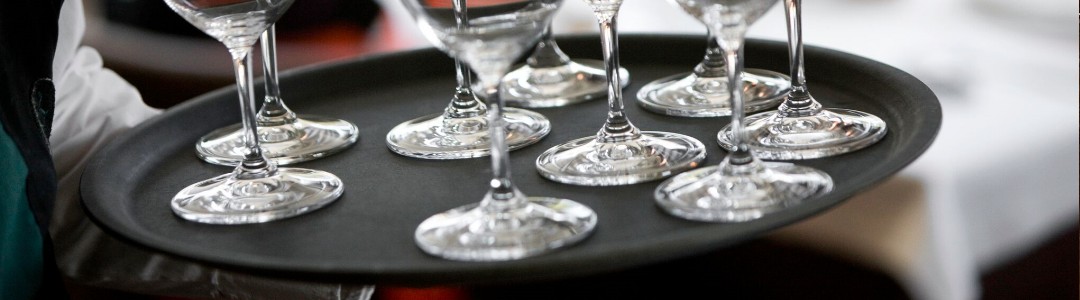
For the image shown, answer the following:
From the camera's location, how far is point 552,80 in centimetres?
75

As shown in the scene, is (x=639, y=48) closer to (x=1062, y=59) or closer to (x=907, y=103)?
(x=907, y=103)

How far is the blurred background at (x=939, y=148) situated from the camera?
3.64 feet

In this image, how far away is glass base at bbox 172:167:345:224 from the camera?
50 cm

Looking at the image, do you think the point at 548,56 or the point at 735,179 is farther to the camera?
the point at 548,56

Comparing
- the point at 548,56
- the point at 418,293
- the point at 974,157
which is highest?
the point at 548,56

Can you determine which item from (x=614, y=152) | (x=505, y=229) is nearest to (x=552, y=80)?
(x=614, y=152)

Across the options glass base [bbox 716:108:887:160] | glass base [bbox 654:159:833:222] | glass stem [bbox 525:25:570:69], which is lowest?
glass stem [bbox 525:25:570:69]

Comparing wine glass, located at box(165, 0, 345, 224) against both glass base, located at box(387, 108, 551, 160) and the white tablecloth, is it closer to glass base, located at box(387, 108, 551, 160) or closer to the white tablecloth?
glass base, located at box(387, 108, 551, 160)

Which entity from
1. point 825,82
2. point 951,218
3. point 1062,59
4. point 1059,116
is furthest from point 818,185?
point 1062,59

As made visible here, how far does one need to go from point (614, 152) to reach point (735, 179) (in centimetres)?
8

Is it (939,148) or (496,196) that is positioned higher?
(496,196)

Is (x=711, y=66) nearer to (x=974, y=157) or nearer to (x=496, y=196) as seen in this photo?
(x=496, y=196)

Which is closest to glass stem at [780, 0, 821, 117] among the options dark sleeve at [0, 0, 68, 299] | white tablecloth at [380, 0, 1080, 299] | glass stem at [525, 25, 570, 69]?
glass stem at [525, 25, 570, 69]

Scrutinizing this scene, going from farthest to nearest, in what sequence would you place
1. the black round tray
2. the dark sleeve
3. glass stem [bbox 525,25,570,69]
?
1. glass stem [bbox 525,25,570,69]
2. the dark sleeve
3. the black round tray
